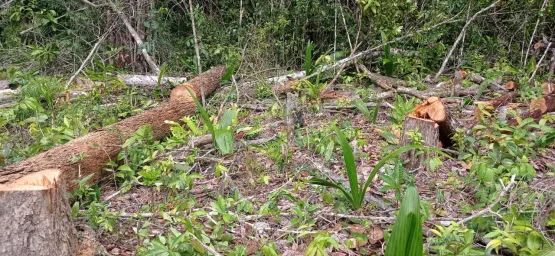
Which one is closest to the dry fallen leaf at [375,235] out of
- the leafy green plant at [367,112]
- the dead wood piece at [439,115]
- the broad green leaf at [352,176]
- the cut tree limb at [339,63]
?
the broad green leaf at [352,176]

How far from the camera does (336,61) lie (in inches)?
235

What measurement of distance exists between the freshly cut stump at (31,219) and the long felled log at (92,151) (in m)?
Answer: 0.23

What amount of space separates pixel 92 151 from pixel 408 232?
2287 mm

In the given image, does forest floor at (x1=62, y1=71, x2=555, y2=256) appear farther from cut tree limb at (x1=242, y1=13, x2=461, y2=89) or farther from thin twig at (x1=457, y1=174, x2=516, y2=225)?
cut tree limb at (x1=242, y1=13, x2=461, y2=89)

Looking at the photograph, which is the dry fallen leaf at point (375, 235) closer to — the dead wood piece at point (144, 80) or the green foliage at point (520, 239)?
the green foliage at point (520, 239)

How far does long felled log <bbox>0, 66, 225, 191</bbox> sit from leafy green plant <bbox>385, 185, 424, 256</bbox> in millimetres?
1650

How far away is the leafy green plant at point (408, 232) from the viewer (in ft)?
5.83

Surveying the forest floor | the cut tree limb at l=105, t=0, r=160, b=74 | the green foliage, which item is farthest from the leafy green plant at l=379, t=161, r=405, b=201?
the cut tree limb at l=105, t=0, r=160, b=74

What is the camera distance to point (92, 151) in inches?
128

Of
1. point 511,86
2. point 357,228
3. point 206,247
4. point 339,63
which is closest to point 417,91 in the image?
point 511,86

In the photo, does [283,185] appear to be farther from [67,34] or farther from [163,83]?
[67,34]

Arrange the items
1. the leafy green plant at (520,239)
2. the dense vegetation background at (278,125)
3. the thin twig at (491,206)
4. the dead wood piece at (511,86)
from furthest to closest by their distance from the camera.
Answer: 1. the dead wood piece at (511,86)
2. the dense vegetation background at (278,125)
3. the thin twig at (491,206)
4. the leafy green plant at (520,239)

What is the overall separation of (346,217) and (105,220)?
1.33 metres

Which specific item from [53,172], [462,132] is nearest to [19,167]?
[53,172]
